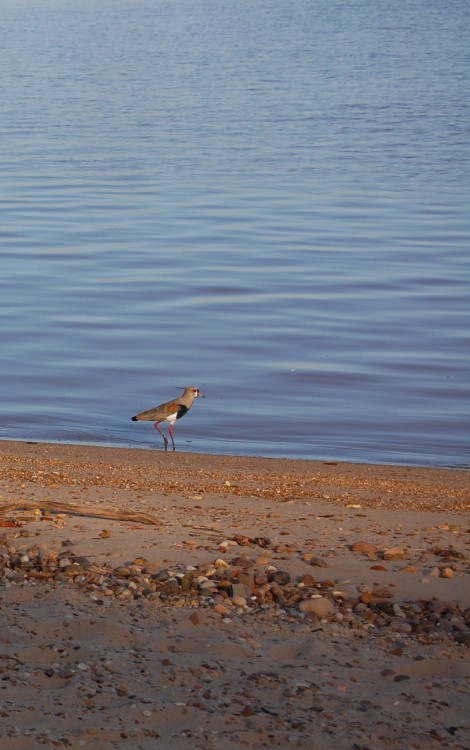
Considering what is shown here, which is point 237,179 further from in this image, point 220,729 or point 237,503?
point 220,729

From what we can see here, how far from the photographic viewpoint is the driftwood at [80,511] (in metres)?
7.04

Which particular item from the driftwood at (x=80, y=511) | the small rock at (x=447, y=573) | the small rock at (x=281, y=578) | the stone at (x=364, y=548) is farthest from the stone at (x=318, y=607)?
the driftwood at (x=80, y=511)

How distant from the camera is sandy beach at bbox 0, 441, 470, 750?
4547 mm

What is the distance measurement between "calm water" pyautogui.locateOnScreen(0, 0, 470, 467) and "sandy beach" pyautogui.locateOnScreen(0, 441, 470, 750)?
166 inches

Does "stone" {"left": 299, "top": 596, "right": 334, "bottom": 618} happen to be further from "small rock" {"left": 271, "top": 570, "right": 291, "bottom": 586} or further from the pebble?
"small rock" {"left": 271, "top": 570, "right": 291, "bottom": 586}

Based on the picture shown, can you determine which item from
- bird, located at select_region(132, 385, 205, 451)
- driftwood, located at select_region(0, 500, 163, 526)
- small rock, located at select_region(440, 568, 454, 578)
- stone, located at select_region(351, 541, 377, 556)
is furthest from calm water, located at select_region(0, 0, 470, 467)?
small rock, located at select_region(440, 568, 454, 578)

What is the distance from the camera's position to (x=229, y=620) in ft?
18.0

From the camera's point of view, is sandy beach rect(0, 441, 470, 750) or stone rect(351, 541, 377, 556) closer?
sandy beach rect(0, 441, 470, 750)

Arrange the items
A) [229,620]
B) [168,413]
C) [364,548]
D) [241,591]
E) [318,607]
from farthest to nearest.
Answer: [168,413]
[364,548]
[241,591]
[318,607]
[229,620]

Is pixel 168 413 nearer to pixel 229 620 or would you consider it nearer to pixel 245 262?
pixel 229 620

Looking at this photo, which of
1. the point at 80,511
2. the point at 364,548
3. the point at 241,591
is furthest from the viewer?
the point at 80,511

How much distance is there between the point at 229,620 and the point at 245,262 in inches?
603

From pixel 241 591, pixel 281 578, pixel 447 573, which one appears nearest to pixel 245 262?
pixel 447 573

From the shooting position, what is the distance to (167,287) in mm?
Answer: 18719
